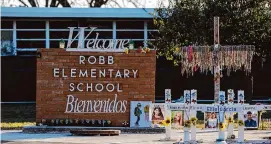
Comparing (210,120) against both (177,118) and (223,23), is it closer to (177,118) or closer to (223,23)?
(177,118)

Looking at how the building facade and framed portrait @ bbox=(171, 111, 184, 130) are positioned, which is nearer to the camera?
framed portrait @ bbox=(171, 111, 184, 130)

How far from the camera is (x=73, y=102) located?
2020 cm

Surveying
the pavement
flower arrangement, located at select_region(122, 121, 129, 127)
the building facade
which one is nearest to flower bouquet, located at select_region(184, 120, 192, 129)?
the pavement

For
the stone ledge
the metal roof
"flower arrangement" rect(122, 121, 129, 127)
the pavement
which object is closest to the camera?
the pavement

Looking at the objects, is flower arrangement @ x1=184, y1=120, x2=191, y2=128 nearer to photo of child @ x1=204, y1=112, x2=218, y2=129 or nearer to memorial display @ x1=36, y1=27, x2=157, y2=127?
photo of child @ x1=204, y1=112, x2=218, y2=129

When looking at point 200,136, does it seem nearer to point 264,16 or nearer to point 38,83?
point 38,83

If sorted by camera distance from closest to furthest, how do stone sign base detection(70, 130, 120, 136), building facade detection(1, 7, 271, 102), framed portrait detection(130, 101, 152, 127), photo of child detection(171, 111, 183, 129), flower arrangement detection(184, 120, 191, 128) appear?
flower arrangement detection(184, 120, 191, 128) → photo of child detection(171, 111, 183, 129) → stone sign base detection(70, 130, 120, 136) → framed portrait detection(130, 101, 152, 127) → building facade detection(1, 7, 271, 102)

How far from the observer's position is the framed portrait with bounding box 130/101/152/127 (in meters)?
20.0

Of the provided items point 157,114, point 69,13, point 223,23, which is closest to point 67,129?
point 157,114

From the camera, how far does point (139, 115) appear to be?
65.6 ft

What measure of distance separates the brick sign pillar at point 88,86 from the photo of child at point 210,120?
2234 mm

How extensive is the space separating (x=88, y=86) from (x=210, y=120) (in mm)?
4162

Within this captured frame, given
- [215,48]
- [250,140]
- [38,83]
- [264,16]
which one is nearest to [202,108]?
[250,140]

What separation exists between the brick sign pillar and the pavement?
1.28 metres
